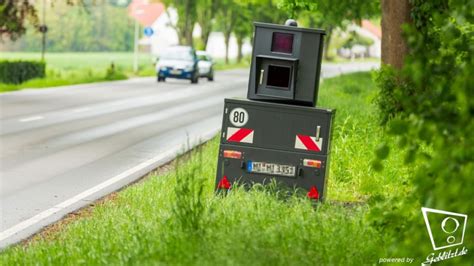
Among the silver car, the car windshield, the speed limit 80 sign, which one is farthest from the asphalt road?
the silver car

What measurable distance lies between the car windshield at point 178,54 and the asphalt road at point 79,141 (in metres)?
13.0

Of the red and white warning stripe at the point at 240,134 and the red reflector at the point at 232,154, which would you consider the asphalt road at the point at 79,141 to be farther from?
the red reflector at the point at 232,154

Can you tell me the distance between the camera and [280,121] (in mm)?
11445

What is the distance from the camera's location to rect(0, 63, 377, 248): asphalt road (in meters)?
13.2

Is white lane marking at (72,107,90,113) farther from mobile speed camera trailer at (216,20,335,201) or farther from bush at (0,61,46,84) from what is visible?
mobile speed camera trailer at (216,20,335,201)

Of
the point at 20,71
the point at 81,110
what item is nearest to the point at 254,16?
the point at 20,71

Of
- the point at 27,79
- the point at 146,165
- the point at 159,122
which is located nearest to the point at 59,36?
the point at 27,79

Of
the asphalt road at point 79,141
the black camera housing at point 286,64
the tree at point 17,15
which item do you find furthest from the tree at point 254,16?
the black camera housing at point 286,64

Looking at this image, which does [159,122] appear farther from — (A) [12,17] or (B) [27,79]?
(B) [27,79]

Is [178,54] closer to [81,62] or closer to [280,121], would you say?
[280,121]

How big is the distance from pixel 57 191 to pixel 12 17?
2236cm

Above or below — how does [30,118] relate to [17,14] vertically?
below

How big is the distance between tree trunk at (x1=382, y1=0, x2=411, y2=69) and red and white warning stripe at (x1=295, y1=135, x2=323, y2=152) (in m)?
10.7

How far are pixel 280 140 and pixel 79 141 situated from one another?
10.0m
